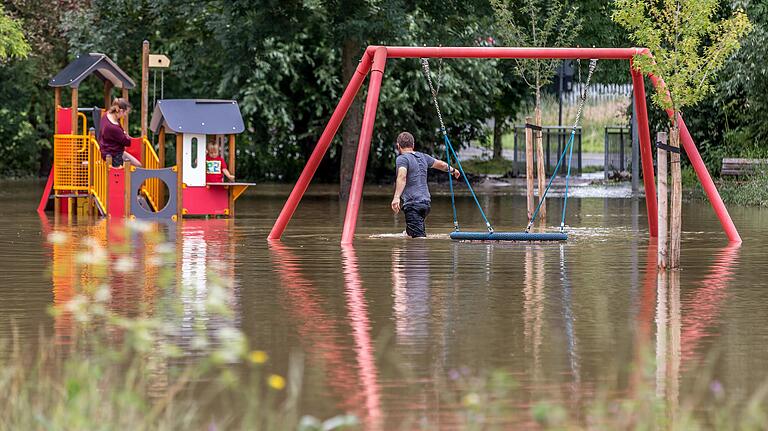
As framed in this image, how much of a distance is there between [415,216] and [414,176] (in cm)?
60

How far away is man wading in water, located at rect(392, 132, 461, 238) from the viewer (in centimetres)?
2114

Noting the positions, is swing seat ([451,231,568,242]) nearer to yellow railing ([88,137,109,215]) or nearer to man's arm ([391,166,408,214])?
man's arm ([391,166,408,214])

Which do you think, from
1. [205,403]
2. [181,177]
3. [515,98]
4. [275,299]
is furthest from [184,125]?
[515,98]

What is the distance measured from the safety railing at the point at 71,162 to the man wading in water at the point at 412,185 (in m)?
9.16

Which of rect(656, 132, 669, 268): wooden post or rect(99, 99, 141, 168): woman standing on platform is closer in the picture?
rect(656, 132, 669, 268): wooden post

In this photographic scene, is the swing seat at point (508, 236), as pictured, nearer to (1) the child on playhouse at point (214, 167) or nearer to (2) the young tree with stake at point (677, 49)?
(2) the young tree with stake at point (677, 49)

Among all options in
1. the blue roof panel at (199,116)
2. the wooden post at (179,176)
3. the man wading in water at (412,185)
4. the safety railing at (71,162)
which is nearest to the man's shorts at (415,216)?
the man wading in water at (412,185)

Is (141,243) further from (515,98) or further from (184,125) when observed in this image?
(515,98)

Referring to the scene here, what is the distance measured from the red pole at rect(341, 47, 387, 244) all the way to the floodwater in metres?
0.45

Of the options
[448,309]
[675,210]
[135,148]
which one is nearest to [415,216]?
[675,210]

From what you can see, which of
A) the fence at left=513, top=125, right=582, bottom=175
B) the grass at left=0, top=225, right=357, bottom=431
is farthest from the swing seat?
the fence at left=513, top=125, right=582, bottom=175

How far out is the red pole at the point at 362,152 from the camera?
20.0m

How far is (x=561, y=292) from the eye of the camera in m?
14.3

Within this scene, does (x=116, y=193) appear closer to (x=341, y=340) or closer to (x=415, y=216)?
(x=415, y=216)
